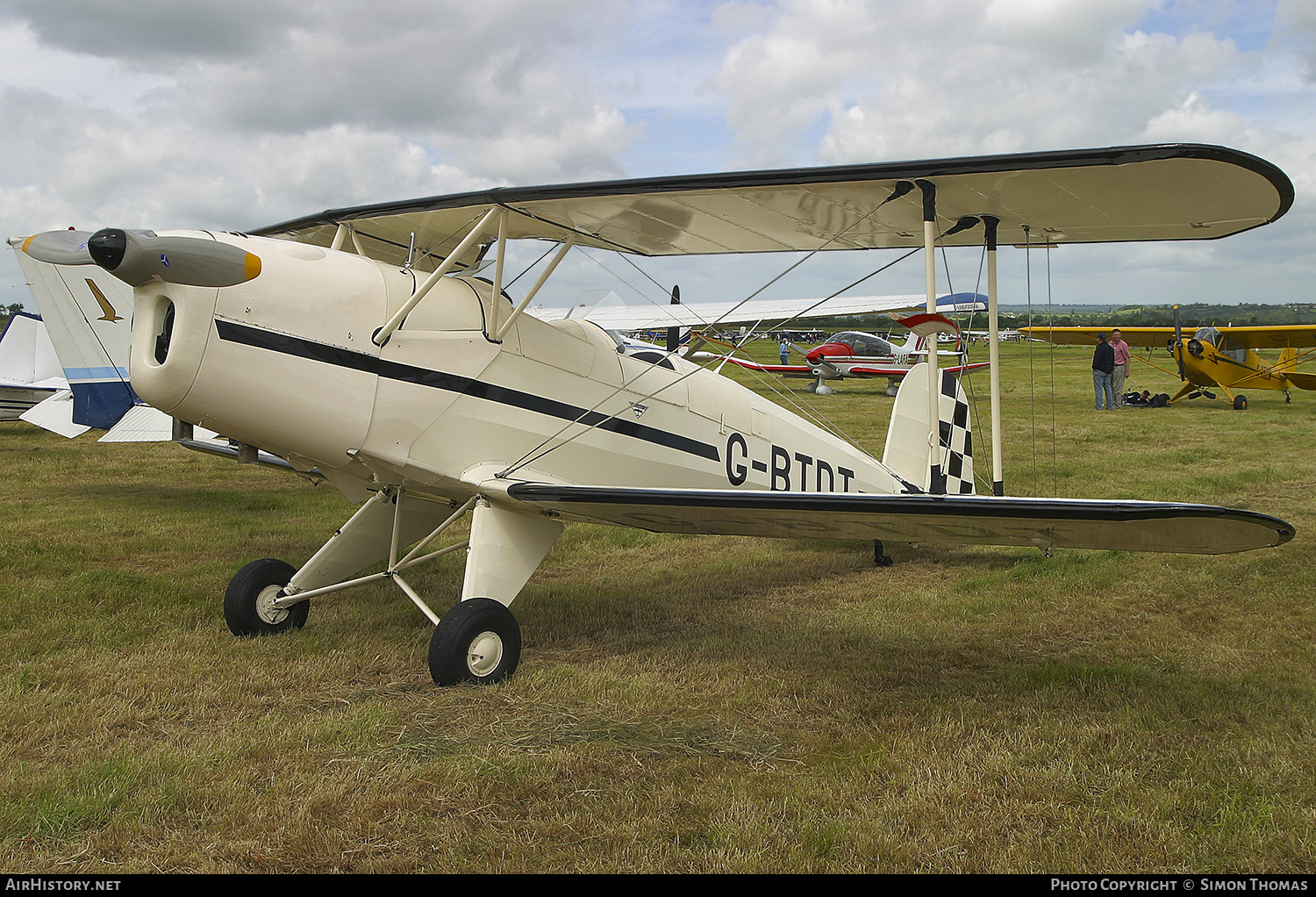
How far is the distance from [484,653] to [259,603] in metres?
1.66

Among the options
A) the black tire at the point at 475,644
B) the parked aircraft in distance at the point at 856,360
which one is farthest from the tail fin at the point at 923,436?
the parked aircraft in distance at the point at 856,360

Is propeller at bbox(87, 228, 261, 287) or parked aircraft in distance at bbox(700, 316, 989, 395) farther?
parked aircraft in distance at bbox(700, 316, 989, 395)

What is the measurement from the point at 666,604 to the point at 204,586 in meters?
3.21

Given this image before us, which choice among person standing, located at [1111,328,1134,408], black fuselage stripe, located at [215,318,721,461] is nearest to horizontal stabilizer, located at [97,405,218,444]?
black fuselage stripe, located at [215,318,721,461]

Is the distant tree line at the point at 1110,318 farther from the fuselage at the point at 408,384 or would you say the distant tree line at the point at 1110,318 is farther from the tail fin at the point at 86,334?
the tail fin at the point at 86,334

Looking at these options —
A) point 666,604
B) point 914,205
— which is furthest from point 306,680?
point 914,205

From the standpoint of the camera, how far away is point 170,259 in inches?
149

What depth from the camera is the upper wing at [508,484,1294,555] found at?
3.31 metres

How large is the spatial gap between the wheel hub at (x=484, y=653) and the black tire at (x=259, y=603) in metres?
1.59

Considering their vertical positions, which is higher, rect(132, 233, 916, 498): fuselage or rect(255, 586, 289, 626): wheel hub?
rect(132, 233, 916, 498): fuselage

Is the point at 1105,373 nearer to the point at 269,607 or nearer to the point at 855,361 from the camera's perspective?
the point at 855,361

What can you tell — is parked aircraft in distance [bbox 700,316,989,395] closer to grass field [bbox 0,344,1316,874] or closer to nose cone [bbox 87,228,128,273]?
grass field [bbox 0,344,1316,874]

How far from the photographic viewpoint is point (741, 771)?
3.36 meters

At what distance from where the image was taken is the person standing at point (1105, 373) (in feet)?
63.2
